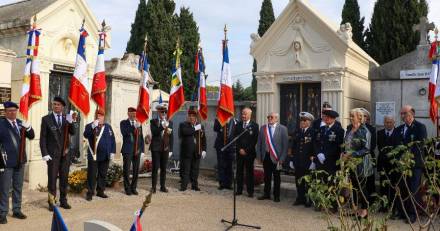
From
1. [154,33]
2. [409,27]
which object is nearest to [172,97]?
[409,27]

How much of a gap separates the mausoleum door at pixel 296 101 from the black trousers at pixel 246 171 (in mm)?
1565

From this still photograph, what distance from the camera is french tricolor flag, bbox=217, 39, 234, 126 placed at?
7.52 metres

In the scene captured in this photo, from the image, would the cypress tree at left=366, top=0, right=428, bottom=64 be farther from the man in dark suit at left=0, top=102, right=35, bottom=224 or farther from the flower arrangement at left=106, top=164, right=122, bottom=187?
the man in dark suit at left=0, top=102, right=35, bottom=224

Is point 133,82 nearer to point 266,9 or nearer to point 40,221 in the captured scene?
point 40,221

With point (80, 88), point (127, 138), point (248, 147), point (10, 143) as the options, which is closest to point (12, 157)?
point (10, 143)

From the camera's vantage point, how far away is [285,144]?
24.8 ft

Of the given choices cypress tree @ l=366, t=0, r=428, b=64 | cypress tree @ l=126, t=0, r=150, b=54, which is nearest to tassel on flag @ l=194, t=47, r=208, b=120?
cypress tree @ l=366, t=0, r=428, b=64

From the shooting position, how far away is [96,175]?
7504mm

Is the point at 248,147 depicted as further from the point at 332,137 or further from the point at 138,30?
the point at 138,30

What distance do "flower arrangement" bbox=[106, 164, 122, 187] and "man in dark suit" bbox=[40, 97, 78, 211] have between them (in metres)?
1.50

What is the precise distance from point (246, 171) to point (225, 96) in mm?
1615

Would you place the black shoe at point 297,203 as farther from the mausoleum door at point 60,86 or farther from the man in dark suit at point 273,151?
the mausoleum door at point 60,86

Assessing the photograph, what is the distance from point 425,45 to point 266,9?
695 inches

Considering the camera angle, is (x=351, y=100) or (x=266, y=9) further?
(x=266, y=9)
